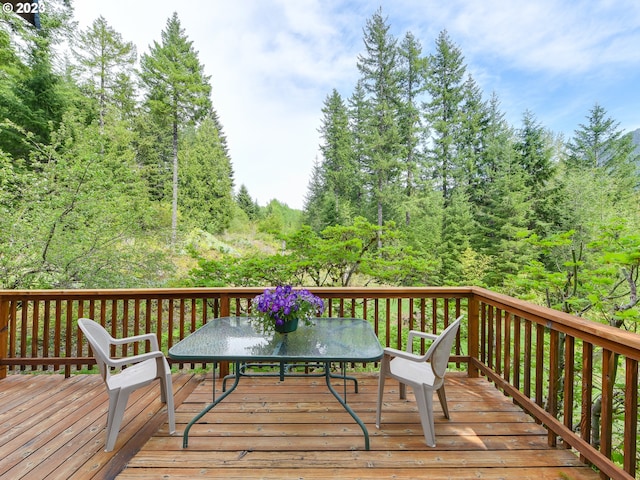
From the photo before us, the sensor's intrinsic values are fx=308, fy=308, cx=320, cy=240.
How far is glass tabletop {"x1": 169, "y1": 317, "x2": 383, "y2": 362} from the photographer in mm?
1899

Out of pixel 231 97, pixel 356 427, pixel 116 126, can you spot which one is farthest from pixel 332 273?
pixel 116 126

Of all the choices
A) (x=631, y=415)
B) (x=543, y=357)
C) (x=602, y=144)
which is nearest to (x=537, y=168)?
(x=602, y=144)

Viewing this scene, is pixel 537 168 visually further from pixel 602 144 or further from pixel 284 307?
pixel 284 307

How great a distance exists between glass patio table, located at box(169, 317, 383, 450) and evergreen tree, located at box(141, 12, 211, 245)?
1043cm

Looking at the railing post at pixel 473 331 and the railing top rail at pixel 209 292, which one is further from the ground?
the railing top rail at pixel 209 292

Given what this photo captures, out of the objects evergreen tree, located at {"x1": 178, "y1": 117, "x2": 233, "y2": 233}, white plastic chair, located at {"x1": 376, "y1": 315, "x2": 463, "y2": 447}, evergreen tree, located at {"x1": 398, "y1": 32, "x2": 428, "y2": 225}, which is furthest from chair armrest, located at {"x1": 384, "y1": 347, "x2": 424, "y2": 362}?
evergreen tree, located at {"x1": 178, "y1": 117, "x2": 233, "y2": 233}

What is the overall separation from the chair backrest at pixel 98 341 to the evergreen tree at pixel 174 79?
10.2 m

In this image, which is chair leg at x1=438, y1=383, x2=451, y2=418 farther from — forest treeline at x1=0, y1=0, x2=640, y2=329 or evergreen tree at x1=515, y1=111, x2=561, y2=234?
evergreen tree at x1=515, y1=111, x2=561, y2=234

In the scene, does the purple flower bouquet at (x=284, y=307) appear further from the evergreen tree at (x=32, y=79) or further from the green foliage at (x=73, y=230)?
the evergreen tree at (x=32, y=79)

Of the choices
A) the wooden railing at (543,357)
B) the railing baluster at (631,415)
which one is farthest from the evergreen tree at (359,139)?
the railing baluster at (631,415)

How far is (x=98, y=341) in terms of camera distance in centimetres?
214

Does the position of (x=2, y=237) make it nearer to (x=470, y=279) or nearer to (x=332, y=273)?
(x=332, y=273)

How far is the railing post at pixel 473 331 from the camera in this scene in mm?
3070

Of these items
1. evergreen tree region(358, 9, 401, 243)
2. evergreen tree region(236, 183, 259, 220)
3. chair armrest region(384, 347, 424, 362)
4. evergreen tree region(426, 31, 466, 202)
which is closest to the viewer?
chair armrest region(384, 347, 424, 362)
